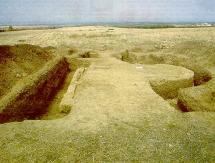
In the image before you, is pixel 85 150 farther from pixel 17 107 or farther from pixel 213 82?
pixel 213 82

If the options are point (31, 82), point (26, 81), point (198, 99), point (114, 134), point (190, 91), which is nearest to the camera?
point (114, 134)

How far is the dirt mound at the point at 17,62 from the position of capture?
10.5m

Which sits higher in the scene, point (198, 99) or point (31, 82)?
point (31, 82)

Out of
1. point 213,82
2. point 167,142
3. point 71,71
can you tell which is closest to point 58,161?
point 167,142

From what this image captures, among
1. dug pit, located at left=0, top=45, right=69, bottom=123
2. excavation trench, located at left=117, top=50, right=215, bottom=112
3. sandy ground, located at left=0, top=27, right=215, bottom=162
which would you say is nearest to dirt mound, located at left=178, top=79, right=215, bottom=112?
excavation trench, located at left=117, top=50, right=215, bottom=112

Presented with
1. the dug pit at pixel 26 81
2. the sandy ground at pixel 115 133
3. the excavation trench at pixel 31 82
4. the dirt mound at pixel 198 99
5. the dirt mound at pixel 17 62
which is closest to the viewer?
the sandy ground at pixel 115 133

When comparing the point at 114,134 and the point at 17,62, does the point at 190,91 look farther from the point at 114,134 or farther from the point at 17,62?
the point at 17,62

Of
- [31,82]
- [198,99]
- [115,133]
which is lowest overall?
[198,99]

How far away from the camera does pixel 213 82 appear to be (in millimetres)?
10258

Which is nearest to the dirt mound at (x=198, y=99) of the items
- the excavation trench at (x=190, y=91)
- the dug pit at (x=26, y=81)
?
the excavation trench at (x=190, y=91)

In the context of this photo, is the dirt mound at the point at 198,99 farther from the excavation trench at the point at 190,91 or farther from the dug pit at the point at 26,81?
the dug pit at the point at 26,81

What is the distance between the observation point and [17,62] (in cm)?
1255

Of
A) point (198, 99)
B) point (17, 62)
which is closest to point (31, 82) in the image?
point (17, 62)

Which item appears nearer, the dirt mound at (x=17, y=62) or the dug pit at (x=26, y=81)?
the dug pit at (x=26, y=81)
